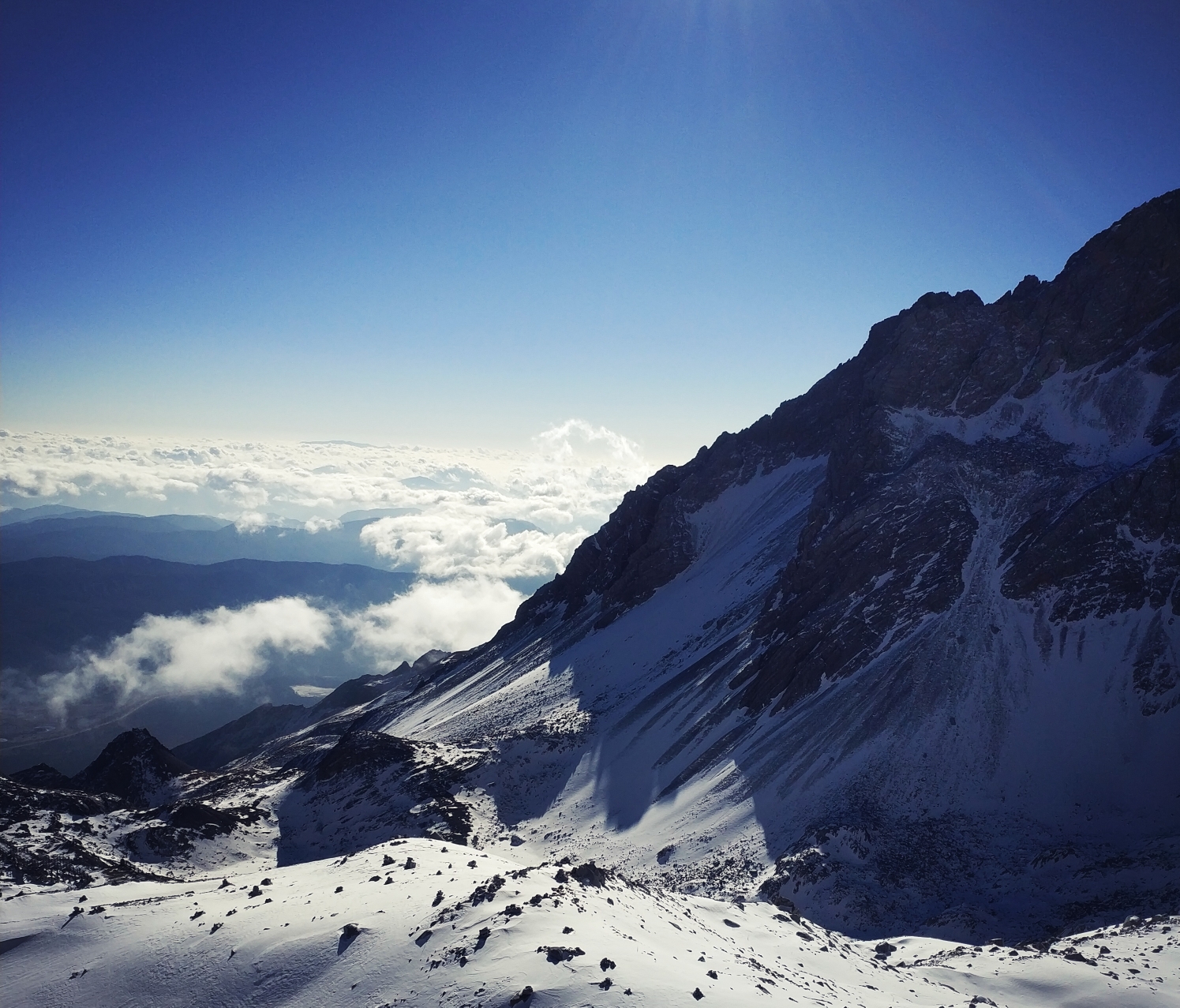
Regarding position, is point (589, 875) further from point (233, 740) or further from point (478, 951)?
point (233, 740)

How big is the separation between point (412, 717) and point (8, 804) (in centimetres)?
7646

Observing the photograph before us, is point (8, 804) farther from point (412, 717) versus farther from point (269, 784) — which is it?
point (412, 717)

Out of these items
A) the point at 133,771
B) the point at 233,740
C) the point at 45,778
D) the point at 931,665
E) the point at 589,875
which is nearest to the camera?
the point at 589,875

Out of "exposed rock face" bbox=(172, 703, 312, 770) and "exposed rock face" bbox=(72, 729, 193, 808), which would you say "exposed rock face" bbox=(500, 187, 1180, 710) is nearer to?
"exposed rock face" bbox=(72, 729, 193, 808)

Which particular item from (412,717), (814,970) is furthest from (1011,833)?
(412,717)

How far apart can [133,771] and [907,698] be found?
10165cm

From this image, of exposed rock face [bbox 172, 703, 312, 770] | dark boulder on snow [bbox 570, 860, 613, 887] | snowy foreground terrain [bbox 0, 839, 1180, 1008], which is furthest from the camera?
exposed rock face [bbox 172, 703, 312, 770]

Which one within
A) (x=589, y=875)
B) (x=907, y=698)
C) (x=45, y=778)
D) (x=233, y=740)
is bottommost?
(x=233, y=740)

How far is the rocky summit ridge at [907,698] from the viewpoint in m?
51.7

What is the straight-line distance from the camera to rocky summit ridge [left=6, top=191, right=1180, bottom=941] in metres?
51.7

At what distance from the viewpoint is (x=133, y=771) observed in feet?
298

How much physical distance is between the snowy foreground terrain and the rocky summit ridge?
521 inches

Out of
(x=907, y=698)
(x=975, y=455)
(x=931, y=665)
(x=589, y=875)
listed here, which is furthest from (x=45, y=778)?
(x=975, y=455)

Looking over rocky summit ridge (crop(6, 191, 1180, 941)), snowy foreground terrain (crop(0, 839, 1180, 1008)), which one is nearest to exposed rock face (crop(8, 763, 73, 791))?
rocky summit ridge (crop(6, 191, 1180, 941))
